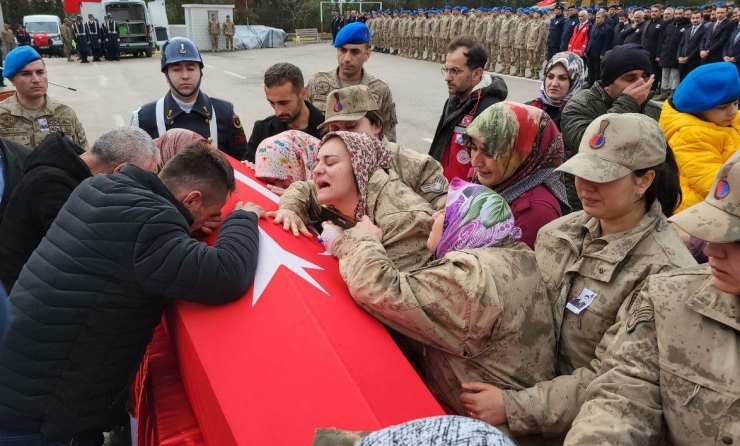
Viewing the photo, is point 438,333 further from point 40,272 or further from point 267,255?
point 40,272

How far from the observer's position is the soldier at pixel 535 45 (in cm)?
Result: 1816

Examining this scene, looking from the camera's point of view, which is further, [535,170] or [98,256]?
[535,170]

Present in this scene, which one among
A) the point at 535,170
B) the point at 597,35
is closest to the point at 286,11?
the point at 597,35

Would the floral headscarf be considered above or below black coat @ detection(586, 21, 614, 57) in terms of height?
above

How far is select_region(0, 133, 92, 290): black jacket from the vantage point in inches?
97.9

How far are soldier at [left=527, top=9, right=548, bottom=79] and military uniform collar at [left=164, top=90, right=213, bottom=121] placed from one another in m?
16.0

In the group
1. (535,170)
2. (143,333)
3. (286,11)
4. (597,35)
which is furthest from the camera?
(286,11)

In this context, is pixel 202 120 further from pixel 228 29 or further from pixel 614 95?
pixel 228 29

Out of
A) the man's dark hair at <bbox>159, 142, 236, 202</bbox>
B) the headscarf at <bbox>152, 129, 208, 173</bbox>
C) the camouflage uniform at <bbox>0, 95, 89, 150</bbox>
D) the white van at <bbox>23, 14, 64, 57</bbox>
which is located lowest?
the white van at <bbox>23, 14, 64, 57</bbox>

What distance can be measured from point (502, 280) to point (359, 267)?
468mm

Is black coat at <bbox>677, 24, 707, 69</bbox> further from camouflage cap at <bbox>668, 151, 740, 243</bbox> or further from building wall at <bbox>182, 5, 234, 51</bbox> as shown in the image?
building wall at <bbox>182, 5, 234, 51</bbox>

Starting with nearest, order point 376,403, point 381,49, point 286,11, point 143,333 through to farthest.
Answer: point 376,403, point 143,333, point 381,49, point 286,11

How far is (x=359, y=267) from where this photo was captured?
75.5 inches

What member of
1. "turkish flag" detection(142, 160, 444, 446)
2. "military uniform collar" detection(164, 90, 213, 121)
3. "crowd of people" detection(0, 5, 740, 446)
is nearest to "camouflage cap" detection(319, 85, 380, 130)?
"crowd of people" detection(0, 5, 740, 446)
